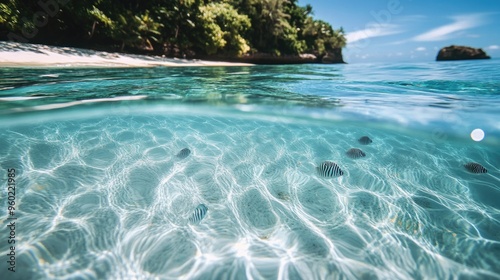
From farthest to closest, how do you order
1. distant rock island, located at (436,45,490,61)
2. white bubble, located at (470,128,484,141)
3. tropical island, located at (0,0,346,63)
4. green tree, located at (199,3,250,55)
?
distant rock island, located at (436,45,490,61) < green tree, located at (199,3,250,55) < tropical island, located at (0,0,346,63) < white bubble, located at (470,128,484,141)

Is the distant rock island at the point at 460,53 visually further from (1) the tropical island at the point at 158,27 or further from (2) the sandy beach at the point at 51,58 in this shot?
(2) the sandy beach at the point at 51,58

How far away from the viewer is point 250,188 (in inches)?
164

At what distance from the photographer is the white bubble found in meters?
7.18

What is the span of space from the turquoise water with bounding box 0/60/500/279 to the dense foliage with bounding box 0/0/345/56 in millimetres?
13292

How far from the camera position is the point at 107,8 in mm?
19438

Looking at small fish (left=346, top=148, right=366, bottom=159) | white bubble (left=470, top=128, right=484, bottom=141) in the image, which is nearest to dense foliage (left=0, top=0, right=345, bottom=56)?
small fish (left=346, top=148, right=366, bottom=159)

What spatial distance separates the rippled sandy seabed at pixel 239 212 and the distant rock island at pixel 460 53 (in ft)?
179

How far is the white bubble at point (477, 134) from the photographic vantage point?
718 cm

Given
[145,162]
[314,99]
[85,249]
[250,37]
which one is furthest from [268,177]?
[250,37]

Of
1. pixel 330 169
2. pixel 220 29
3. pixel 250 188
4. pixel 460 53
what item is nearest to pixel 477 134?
pixel 330 169

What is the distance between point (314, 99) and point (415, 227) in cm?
563

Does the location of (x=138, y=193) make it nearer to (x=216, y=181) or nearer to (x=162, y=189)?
(x=162, y=189)

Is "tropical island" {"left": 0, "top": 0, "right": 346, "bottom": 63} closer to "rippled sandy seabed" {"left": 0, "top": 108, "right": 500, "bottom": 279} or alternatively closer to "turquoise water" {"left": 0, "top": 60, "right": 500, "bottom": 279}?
"turquoise water" {"left": 0, "top": 60, "right": 500, "bottom": 279}

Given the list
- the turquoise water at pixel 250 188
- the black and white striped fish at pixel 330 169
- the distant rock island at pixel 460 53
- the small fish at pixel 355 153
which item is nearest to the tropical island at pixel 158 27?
the turquoise water at pixel 250 188
